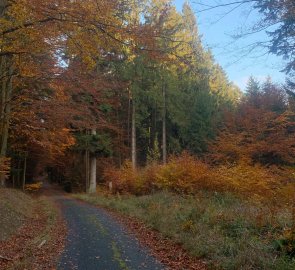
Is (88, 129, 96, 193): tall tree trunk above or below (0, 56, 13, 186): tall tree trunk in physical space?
below

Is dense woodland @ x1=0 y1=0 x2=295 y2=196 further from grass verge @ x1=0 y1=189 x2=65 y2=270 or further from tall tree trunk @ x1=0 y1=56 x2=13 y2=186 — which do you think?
grass verge @ x1=0 y1=189 x2=65 y2=270

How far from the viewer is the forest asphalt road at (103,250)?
801 centimetres

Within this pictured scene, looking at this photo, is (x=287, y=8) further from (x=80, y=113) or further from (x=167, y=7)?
(x=80, y=113)

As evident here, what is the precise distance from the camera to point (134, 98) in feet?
115

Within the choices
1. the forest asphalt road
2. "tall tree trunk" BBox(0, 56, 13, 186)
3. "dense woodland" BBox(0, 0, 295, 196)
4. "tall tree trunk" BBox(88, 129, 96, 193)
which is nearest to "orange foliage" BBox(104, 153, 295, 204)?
"dense woodland" BBox(0, 0, 295, 196)

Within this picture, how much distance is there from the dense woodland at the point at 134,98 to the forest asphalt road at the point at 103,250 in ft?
14.4

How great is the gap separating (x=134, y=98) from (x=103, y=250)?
1046 inches

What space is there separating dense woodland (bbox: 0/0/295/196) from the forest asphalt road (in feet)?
14.4

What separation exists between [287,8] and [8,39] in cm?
745

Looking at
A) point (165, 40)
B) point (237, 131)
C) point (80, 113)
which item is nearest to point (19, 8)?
point (165, 40)

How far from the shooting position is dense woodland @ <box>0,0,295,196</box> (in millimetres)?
7523

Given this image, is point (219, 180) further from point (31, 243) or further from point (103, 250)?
point (31, 243)

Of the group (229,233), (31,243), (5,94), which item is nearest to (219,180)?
(229,233)

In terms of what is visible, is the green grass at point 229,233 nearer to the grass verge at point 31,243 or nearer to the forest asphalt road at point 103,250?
the forest asphalt road at point 103,250
